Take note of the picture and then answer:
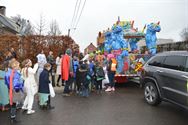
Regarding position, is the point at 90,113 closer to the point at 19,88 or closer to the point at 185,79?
the point at 19,88

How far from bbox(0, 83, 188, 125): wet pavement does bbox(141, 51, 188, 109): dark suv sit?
1.43 ft

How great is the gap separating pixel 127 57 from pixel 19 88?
6.32 metres

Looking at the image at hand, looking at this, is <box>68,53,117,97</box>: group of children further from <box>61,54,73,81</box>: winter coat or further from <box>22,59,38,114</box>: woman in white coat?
<box>22,59,38,114</box>: woman in white coat

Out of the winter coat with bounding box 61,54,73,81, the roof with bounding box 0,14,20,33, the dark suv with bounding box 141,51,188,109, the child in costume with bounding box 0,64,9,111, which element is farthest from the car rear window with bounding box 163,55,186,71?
the roof with bounding box 0,14,20,33

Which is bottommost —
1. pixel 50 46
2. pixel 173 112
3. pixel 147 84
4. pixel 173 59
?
pixel 173 112

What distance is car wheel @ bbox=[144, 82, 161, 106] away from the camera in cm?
698

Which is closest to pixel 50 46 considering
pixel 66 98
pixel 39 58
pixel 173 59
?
pixel 39 58

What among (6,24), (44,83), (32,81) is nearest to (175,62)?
(44,83)

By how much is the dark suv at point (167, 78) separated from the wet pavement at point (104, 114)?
434mm

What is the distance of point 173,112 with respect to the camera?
21.5ft

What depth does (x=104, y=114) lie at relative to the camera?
20.8 ft

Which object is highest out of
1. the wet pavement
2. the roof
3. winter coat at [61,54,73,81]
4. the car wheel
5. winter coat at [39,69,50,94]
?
the roof

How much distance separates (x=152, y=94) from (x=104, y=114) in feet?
5.99

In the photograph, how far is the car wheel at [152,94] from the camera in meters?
6.98
